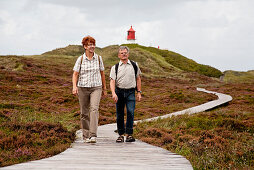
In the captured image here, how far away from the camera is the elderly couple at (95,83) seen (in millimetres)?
7332

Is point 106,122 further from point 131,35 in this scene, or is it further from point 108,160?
point 131,35

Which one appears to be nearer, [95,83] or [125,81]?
[95,83]

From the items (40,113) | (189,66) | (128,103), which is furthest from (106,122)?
(189,66)

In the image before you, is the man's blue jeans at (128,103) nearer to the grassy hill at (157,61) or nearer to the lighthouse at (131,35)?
the grassy hill at (157,61)

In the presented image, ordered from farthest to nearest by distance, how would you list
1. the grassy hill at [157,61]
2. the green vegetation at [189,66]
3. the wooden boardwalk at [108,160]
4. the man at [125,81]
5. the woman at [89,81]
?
the green vegetation at [189,66], the grassy hill at [157,61], the man at [125,81], the woman at [89,81], the wooden boardwalk at [108,160]

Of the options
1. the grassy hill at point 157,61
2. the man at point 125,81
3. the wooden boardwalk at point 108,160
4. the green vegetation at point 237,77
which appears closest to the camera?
the wooden boardwalk at point 108,160

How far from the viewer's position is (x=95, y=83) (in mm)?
7371

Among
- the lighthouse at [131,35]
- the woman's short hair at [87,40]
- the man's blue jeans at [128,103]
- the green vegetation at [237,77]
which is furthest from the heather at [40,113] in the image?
the lighthouse at [131,35]

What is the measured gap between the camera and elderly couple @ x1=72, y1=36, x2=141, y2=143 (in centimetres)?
733

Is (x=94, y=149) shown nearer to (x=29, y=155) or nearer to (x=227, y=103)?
(x=29, y=155)

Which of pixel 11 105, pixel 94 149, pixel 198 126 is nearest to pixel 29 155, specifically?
pixel 94 149

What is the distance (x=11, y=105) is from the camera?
15.0m

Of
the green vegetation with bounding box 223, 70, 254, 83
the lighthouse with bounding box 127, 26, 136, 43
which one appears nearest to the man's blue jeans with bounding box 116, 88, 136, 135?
the green vegetation with bounding box 223, 70, 254, 83

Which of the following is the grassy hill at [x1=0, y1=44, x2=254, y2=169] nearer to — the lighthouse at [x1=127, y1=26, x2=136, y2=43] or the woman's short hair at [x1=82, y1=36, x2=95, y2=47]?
the woman's short hair at [x1=82, y1=36, x2=95, y2=47]
